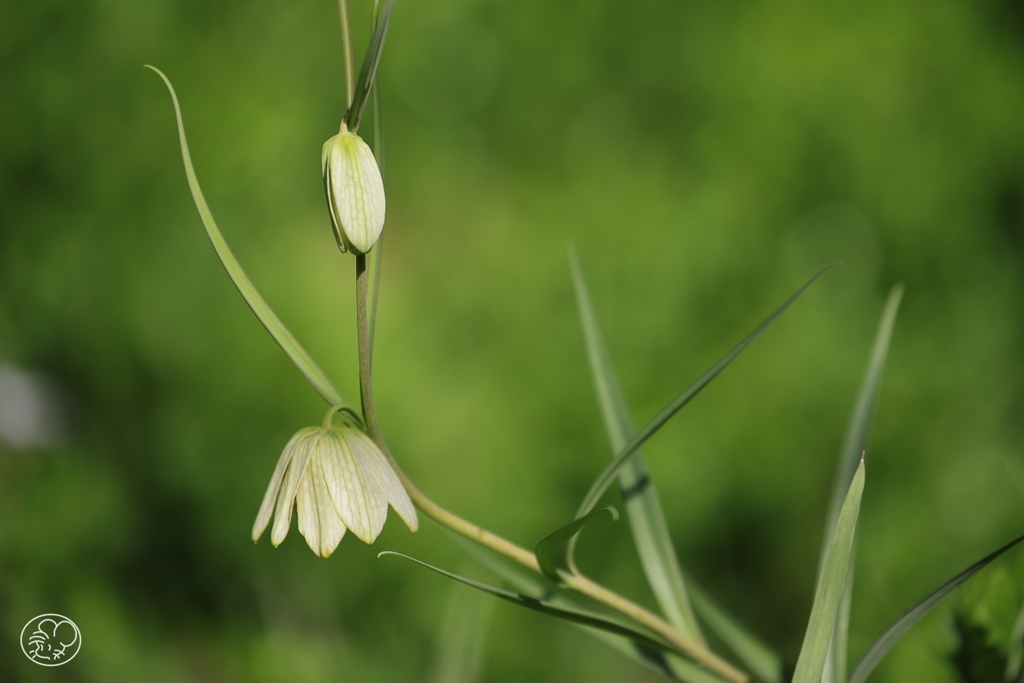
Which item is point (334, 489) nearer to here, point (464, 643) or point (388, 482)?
point (388, 482)

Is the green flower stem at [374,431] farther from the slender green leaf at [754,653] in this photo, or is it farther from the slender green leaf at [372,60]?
the slender green leaf at [754,653]

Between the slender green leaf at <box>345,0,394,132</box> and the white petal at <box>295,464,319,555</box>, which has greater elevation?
the slender green leaf at <box>345,0,394,132</box>

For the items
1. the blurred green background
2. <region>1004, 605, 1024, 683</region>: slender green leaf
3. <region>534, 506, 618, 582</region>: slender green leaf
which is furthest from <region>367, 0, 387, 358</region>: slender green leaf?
the blurred green background

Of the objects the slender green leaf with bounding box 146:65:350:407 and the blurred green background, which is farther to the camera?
the blurred green background

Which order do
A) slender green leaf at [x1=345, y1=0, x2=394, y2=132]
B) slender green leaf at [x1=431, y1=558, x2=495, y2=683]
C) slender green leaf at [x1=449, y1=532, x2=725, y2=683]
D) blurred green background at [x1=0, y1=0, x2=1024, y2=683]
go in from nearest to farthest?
1. slender green leaf at [x1=345, y1=0, x2=394, y2=132]
2. slender green leaf at [x1=449, y1=532, x2=725, y2=683]
3. slender green leaf at [x1=431, y1=558, x2=495, y2=683]
4. blurred green background at [x1=0, y1=0, x2=1024, y2=683]

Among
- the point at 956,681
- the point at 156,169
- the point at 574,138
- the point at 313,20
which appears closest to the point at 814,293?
the point at 574,138

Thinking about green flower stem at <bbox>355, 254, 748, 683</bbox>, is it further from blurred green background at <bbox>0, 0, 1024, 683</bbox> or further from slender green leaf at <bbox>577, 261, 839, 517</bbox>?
blurred green background at <bbox>0, 0, 1024, 683</bbox>

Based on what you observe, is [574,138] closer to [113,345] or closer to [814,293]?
[814,293]
